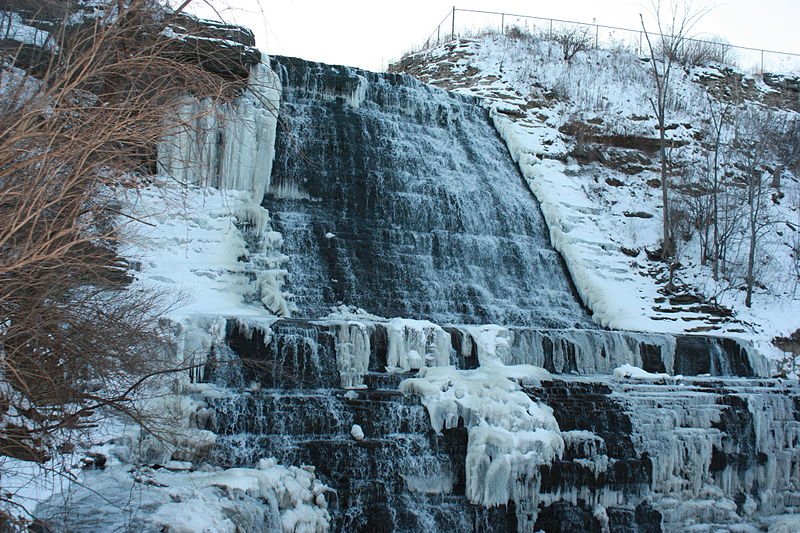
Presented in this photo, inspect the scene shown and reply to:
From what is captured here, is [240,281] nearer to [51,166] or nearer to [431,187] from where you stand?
[431,187]

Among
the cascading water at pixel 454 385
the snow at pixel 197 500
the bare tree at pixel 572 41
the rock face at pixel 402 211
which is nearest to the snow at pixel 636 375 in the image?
the cascading water at pixel 454 385

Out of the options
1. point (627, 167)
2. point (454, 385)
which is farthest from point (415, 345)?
point (627, 167)

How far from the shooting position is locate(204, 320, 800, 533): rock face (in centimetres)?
850

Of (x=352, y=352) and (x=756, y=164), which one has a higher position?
(x=756, y=164)

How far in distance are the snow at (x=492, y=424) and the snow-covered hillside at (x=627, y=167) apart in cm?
Answer: 606

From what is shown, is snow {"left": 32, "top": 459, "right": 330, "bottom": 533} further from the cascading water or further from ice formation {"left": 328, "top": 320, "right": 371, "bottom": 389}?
ice formation {"left": 328, "top": 320, "right": 371, "bottom": 389}

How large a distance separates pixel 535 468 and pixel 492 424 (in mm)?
732

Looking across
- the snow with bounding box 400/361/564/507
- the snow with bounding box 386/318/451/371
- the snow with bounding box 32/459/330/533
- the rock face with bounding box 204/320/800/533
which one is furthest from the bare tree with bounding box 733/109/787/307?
the snow with bounding box 32/459/330/533

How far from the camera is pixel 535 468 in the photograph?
8984 millimetres

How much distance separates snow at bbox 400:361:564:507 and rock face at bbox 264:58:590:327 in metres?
3.24

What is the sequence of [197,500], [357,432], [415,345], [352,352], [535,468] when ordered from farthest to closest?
[415,345] < [352,352] < [535,468] < [357,432] < [197,500]

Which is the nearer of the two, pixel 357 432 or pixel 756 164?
pixel 357 432

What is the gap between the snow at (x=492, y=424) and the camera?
880cm

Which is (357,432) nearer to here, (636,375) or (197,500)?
(197,500)
